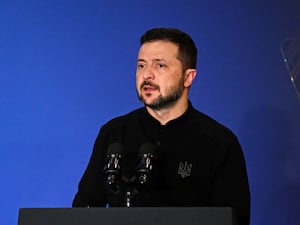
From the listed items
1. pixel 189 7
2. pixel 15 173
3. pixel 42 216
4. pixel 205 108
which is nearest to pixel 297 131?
pixel 205 108

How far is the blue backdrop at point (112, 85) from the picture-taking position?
218 cm

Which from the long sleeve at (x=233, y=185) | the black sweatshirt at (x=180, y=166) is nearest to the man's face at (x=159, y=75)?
the black sweatshirt at (x=180, y=166)

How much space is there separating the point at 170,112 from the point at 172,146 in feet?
0.37

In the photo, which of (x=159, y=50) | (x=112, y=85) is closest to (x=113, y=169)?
(x=159, y=50)

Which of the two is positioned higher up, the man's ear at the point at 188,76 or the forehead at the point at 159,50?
the forehead at the point at 159,50

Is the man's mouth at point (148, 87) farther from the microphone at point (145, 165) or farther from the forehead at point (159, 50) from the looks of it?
the microphone at point (145, 165)

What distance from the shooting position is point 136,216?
1.01 meters

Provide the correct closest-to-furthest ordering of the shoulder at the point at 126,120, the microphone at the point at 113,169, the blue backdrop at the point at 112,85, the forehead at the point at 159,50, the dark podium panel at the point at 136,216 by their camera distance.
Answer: the dark podium panel at the point at 136,216, the microphone at the point at 113,169, the forehead at the point at 159,50, the shoulder at the point at 126,120, the blue backdrop at the point at 112,85

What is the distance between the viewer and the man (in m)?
1.53

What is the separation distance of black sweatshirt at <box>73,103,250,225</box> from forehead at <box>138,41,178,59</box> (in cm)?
21

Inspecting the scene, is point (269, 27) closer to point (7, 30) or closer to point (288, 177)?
point (288, 177)

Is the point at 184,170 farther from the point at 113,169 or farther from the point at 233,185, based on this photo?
the point at 113,169

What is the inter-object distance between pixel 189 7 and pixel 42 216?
59.2 inches

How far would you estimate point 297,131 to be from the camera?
2.23 meters
